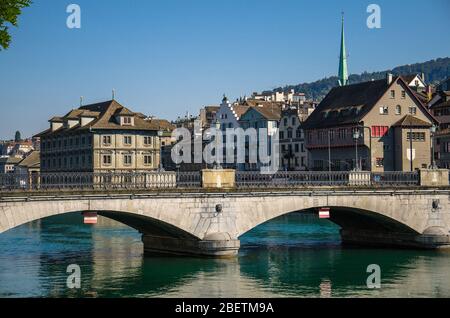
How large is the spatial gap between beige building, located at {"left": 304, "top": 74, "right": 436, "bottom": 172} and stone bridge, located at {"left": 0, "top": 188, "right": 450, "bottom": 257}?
34.5 meters

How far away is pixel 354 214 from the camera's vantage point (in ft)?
197

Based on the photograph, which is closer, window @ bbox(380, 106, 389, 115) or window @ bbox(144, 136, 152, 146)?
window @ bbox(380, 106, 389, 115)

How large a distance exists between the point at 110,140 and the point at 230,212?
5973 cm

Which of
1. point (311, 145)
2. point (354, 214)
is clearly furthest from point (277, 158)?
point (354, 214)

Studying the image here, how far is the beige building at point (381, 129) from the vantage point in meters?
95.9

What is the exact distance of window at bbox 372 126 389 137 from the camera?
317ft

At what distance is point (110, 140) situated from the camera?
10881cm

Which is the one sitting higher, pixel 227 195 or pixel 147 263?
pixel 227 195

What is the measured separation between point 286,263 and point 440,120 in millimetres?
66322

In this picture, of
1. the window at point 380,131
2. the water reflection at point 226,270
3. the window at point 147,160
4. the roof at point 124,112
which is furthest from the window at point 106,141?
the water reflection at point 226,270

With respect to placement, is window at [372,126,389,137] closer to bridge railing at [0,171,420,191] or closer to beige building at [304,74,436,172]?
beige building at [304,74,436,172]

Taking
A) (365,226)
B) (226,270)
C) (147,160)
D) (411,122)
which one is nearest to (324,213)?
(365,226)

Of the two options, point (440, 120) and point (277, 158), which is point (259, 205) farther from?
point (277, 158)

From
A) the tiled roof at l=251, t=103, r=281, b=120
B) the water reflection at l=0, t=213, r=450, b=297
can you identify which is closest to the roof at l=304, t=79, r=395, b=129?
the tiled roof at l=251, t=103, r=281, b=120
